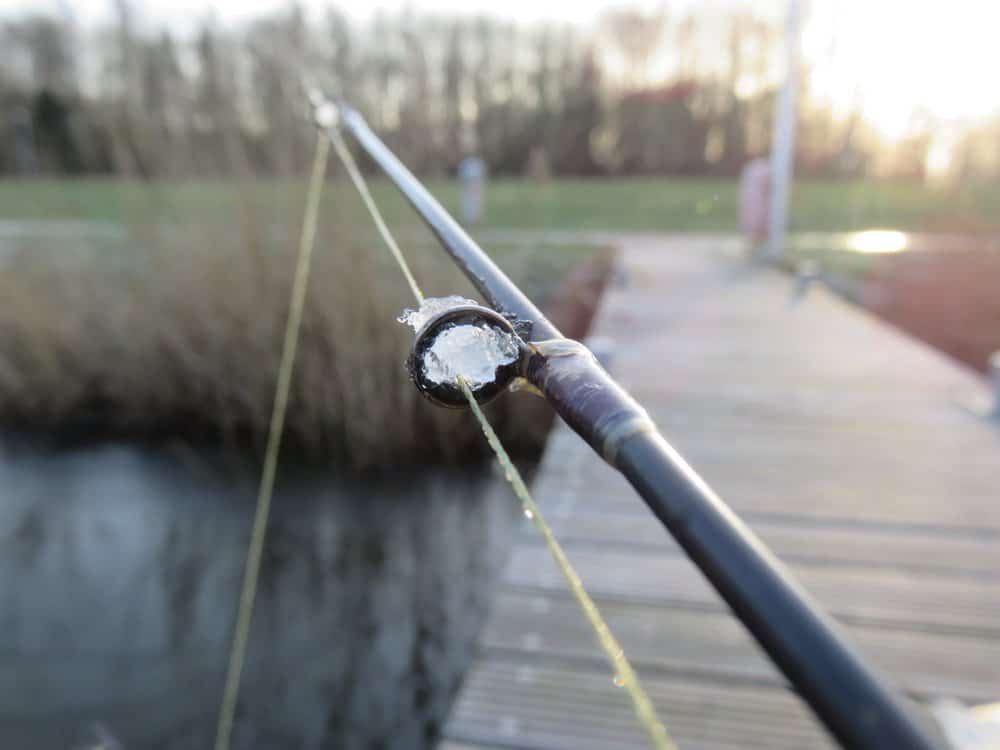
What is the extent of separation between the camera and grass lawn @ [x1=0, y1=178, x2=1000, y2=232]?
4508mm

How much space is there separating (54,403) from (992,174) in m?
12.5

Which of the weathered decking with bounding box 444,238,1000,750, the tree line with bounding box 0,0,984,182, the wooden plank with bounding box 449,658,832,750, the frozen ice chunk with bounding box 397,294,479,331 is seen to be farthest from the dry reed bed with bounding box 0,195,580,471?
the frozen ice chunk with bounding box 397,294,479,331

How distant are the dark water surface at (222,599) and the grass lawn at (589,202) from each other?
1457 mm

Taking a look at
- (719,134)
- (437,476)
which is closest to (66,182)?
(437,476)

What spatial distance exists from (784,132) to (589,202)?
21.5ft

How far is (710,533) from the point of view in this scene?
38 centimetres

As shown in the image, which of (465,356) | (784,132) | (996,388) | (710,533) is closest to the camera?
(710,533)

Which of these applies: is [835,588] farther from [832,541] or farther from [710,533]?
[710,533]

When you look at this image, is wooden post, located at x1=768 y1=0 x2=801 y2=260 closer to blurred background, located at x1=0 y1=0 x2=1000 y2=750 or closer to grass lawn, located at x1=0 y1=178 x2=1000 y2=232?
grass lawn, located at x1=0 y1=178 x2=1000 y2=232

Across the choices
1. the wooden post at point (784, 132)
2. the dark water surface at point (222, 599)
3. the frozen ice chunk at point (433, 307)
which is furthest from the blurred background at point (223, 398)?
the frozen ice chunk at point (433, 307)

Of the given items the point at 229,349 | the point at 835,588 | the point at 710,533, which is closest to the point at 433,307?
the point at 710,533

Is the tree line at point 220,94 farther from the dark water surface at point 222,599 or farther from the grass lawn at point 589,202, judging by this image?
the dark water surface at point 222,599

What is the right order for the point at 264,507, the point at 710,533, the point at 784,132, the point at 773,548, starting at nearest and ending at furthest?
the point at 710,533, the point at 773,548, the point at 264,507, the point at 784,132

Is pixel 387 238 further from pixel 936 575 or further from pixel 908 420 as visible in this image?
pixel 908 420
